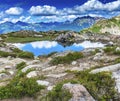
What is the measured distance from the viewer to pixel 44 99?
1454 centimetres

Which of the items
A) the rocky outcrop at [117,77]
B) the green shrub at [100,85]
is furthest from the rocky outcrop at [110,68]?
the green shrub at [100,85]

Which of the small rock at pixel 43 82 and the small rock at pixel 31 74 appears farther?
the small rock at pixel 31 74

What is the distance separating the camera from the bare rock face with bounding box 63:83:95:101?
1396cm

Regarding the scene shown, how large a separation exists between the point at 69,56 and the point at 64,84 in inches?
279

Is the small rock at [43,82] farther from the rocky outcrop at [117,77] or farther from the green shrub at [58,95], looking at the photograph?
the rocky outcrop at [117,77]

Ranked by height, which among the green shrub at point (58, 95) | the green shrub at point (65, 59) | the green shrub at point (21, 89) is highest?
the green shrub at point (65, 59)

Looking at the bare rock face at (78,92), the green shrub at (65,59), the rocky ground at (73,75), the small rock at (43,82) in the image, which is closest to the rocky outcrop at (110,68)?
the rocky ground at (73,75)

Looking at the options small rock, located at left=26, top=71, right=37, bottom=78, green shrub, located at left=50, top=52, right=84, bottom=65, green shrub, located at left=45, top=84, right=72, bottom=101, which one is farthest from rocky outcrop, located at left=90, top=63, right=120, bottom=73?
green shrub, located at left=50, top=52, right=84, bottom=65

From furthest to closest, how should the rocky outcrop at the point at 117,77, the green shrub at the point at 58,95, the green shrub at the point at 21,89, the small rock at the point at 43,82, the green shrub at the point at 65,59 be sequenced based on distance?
the green shrub at the point at 65,59, the small rock at the point at 43,82, the green shrub at the point at 21,89, the rocky outcrop at the point at 117,77, the green shrub at the point at 58,95

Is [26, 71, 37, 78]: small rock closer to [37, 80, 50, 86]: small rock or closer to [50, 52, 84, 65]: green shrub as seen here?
[37, 80, 50, 86]: small rock

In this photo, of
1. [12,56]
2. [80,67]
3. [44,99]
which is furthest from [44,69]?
[12,56]

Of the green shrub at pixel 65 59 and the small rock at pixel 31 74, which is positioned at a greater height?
the green shrub at pixel 65 59

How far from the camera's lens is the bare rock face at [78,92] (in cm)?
1396

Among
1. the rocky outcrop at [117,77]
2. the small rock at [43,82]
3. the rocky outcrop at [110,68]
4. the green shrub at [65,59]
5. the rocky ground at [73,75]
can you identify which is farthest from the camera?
the green shrub at [65,59]
